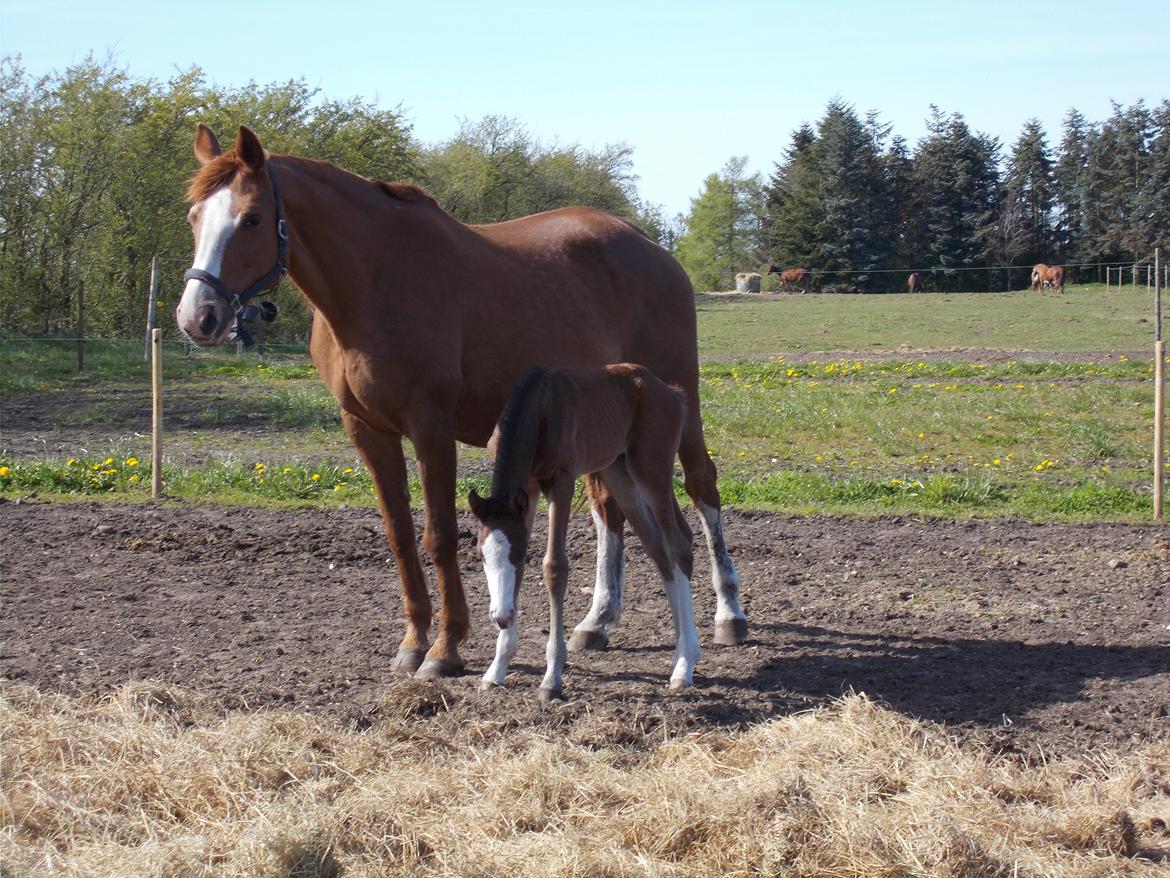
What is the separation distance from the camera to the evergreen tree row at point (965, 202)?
192ft

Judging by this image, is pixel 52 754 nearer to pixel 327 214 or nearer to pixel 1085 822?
pixel 327 214

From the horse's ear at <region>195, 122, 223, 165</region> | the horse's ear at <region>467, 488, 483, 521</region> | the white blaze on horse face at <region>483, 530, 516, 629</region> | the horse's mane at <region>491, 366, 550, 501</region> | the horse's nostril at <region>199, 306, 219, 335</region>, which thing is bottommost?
the white blaze on horse face at <region>483, 530, 516, 629</region>

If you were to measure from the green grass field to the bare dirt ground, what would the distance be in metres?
0.91

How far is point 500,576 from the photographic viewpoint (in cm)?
470

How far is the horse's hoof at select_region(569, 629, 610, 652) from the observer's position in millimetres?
6367

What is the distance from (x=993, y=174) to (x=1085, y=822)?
210 feet

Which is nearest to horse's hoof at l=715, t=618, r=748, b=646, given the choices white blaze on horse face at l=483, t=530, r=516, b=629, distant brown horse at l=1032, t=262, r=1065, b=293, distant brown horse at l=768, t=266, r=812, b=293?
white blaze on horse face at l=483, t=530, r=516, b=629

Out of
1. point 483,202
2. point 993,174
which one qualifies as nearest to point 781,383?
point 483,202

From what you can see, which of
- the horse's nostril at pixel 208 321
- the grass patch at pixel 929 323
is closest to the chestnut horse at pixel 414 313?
the horse's nostril at pixel 208 321

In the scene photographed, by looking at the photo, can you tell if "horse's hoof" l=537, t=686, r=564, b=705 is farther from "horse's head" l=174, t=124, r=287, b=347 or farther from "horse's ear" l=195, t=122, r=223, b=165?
"horse's ear" l=195, t=122, r=223, b=165

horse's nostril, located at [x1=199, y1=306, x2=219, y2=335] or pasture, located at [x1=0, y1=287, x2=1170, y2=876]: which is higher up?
horse's nostril, located at [x1=199, y1=306, x2=219, y2=335]

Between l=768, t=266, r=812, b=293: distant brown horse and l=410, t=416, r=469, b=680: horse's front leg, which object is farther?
l=768, t=266, r=812, b=293: distant brown horse

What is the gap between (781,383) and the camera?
19.3 metres

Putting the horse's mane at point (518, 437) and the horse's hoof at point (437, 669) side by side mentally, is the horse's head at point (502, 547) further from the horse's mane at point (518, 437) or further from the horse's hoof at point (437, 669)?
the horse's hoof at point (437, 669)
